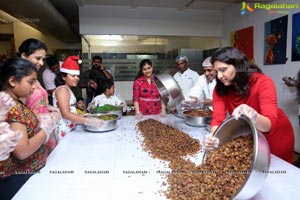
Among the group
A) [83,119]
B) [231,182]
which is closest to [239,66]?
[231,182]

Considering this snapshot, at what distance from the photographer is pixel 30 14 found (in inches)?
126

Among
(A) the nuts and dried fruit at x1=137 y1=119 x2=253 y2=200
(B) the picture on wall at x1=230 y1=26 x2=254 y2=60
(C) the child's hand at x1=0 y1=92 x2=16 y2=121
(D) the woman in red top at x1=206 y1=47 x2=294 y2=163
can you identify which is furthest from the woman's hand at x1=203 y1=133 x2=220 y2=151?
(B) the picture on wall at x1=230 y1=26 x2=254 y2=60

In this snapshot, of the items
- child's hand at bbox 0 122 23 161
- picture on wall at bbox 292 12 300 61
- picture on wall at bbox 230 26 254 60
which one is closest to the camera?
child's hand at bbox 0 122 23 161

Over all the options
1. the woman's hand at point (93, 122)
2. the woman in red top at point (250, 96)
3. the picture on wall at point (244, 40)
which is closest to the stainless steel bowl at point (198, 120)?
the woman in red top at point (250, 96)

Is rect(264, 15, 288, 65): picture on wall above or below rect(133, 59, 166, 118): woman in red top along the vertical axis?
above

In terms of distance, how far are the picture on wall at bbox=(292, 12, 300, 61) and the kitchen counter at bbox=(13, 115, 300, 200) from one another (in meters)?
2.13

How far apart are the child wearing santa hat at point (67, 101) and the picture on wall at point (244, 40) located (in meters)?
2.96

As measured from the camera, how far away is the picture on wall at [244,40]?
11.8ft

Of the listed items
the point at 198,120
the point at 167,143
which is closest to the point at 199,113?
A: the point at 198,120

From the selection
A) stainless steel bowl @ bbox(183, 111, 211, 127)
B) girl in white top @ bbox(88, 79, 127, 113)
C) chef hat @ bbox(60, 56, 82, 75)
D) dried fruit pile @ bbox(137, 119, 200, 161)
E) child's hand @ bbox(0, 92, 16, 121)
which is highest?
chef hat @ bbox(60, 56, 82, 75)

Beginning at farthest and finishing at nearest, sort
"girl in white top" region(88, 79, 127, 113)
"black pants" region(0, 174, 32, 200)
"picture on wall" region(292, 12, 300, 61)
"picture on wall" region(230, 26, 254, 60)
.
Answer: "picture on wall" region(230, 26, 254, 60), "girl in white top" region(88, 79, 127, 113), "picture on wall" region(292, 12, 300, 61), "black pants" region(0, 174, 32, 200)

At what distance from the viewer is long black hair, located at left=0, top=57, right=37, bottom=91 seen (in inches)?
40.9

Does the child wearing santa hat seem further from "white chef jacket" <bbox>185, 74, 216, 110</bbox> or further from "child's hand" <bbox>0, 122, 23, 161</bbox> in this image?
"white chef jacket" <bbox>185, 74, 216, 110</bbox>

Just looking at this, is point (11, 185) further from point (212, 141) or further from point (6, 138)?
point (212, 141)
